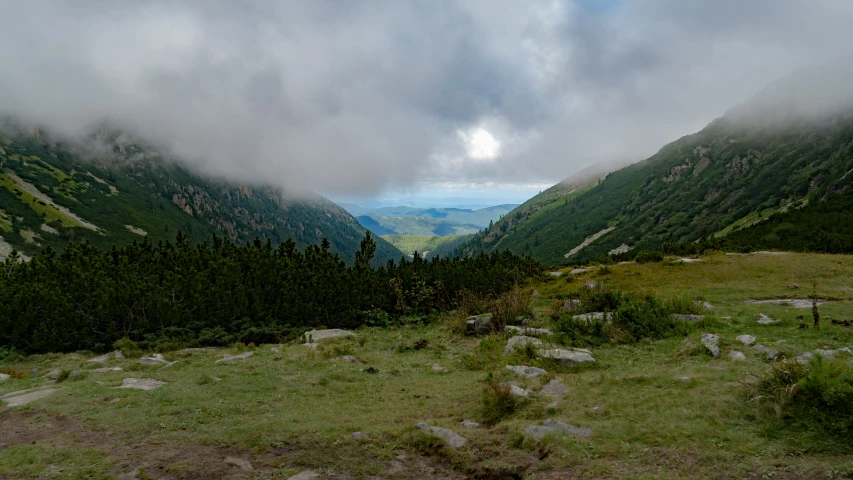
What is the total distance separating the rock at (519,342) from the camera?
1855 cm

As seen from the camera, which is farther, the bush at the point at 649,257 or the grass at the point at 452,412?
the bush at the point at 649,257

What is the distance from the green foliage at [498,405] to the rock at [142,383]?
1295cm

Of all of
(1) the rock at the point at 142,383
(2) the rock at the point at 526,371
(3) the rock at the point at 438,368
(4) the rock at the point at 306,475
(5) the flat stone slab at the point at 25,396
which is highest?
(5) the flat stone slab at the point at 25,396

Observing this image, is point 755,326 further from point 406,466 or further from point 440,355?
point 406,466

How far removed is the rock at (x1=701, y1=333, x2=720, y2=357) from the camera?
14508 mm

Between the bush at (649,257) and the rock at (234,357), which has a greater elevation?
the bush at (649,257)

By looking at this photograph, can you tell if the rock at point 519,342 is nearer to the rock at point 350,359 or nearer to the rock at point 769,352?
the rock at point 350,359

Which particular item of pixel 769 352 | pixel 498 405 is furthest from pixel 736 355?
pixel 498 405

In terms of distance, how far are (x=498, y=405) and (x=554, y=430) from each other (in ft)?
7.52

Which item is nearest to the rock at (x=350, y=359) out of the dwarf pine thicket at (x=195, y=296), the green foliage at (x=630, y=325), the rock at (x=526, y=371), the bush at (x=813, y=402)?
the rock at (x=526, y=371)

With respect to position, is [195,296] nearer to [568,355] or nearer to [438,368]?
[438,368]

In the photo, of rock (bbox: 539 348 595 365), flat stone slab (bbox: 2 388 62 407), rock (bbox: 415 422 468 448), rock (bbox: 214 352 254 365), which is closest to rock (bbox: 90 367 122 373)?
flat stone slab (bbox: 2 388 62 407)

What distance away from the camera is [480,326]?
25.7 m

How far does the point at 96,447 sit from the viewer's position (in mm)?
9836
